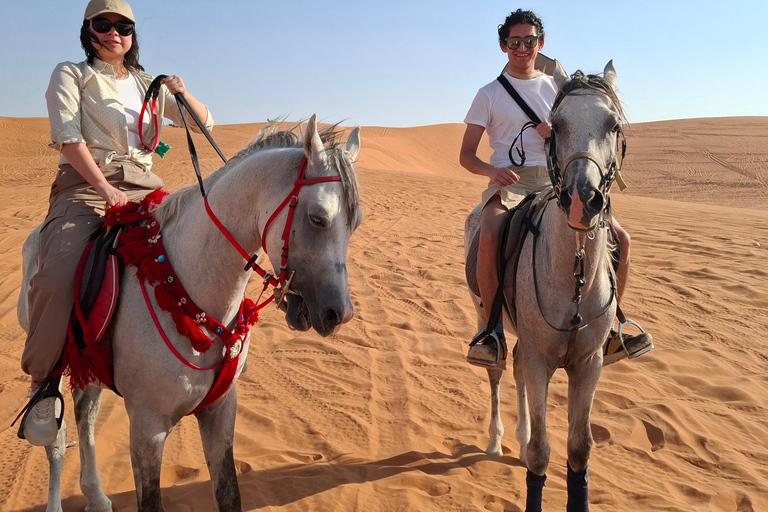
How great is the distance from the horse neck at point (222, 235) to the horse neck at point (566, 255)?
1.74m

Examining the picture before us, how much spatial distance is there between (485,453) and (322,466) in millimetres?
1414

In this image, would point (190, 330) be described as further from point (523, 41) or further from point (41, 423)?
point (523, 41)

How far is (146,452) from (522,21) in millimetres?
3889

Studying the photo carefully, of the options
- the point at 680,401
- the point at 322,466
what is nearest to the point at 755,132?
the point at 680,401

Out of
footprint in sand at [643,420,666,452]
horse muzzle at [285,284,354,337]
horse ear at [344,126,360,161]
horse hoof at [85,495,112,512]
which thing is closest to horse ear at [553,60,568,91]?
horse ear at [344,126,360,161]

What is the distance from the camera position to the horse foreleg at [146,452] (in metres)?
2.78

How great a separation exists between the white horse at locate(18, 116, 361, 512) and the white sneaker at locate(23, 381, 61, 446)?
555 mm

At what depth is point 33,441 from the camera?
10.1 feet

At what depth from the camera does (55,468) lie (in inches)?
152

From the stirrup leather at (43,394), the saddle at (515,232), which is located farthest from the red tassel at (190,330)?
the saddle at (515,232)

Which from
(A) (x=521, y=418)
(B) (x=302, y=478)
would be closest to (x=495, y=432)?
(A) (x=521, y=418)

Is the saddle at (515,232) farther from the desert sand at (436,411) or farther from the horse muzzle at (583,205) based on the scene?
the horse muzzle at (583,205)

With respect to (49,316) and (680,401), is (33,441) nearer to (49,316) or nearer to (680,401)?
(49,316)

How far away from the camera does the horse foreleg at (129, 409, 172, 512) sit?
110 inches
